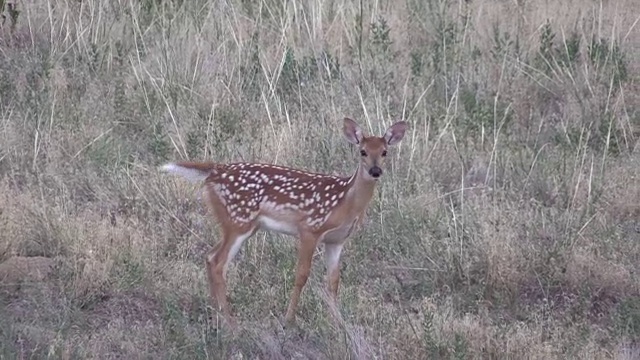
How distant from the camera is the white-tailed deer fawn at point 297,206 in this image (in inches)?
264

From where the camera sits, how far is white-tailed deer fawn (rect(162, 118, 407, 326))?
22.0ft

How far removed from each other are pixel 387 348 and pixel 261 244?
157 centimetres

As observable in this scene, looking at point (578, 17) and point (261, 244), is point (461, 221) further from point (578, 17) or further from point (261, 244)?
point (578, 17)

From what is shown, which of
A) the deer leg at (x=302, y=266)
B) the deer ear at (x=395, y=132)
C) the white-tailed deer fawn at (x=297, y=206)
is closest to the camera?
the deer leg at (x=302, y=266)

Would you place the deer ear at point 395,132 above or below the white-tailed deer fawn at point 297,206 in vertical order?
above

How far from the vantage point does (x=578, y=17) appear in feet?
36.6

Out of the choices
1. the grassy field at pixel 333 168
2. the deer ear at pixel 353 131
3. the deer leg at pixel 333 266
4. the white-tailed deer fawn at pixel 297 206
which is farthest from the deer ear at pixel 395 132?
the grassy field at pixel 333 168

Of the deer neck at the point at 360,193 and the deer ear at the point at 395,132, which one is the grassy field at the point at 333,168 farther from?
the deer ear at the point at 395,132

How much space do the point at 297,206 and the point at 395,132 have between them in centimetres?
66

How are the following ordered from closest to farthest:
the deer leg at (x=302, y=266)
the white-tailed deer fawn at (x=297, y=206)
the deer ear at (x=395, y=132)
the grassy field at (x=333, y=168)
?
the grassy field at (x=333, y=168)
the deer leg at (x=302, y=266)
the white-tailed deer fawn at (x=297, y=206)
the deer ear at (x=395, y=132)

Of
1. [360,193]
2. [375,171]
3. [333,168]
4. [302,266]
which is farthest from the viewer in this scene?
[333,168]

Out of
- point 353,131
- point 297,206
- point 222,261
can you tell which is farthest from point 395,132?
point 222,261

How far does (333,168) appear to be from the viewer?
876cm

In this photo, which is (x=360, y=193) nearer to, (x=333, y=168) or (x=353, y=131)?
(x=353, y=131)
